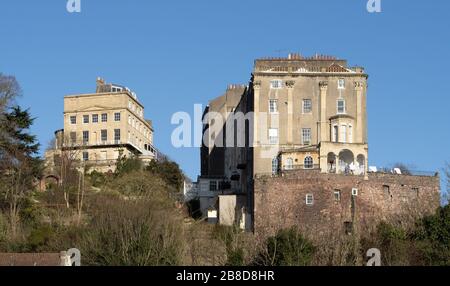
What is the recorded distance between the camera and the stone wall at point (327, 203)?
6681 centimetres

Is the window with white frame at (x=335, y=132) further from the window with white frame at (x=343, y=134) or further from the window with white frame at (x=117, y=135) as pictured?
the window with white frame at (x=117, y=135)

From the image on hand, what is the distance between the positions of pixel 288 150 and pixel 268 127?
3.11m

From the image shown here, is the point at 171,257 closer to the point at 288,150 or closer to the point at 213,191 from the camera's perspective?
the point at 288,150

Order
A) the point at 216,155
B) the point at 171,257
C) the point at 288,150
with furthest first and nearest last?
the point at 216,155, the point at 288,150, the point at 171,257

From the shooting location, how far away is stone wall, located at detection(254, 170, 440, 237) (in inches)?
2630

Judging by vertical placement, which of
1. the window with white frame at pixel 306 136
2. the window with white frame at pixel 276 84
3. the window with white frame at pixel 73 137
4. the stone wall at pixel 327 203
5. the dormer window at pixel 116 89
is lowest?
the stone wall at pixel 327 203

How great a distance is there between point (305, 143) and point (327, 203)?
7.98m

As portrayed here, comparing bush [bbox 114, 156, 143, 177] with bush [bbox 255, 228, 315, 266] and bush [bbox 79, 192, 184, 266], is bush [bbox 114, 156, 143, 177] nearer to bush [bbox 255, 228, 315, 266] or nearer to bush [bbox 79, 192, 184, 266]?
bush [bbox 79, 192, 184, 266]

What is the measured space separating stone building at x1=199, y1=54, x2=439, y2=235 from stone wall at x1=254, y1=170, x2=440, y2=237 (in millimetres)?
74

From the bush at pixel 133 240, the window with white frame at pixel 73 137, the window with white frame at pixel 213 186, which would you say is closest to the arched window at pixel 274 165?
the window with white frame at pixel 213 186

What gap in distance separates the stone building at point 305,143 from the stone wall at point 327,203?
7 cm

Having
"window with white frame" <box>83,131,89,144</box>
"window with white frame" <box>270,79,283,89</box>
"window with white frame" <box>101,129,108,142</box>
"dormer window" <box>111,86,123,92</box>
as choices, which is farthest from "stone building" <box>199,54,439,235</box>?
"dormer window" <box>111,86,123,92</box>
